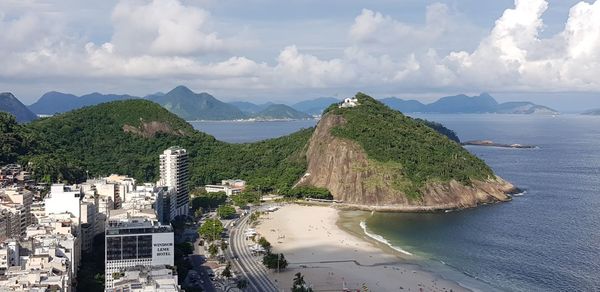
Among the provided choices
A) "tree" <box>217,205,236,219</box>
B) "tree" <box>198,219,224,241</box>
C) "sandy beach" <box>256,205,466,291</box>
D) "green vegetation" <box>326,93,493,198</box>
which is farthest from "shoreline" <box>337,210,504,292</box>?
"green vegetation" <box>326,93,493,198</box>

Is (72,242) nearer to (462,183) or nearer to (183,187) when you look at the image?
(183,187)

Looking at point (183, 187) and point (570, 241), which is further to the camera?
point (183, 187)

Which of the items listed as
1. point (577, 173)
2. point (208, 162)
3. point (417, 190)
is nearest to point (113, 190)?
point (417, 190)

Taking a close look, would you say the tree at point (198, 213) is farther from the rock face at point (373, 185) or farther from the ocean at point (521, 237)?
the rock face at point (373, 185)

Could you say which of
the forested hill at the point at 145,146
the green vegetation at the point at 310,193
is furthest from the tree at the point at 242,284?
the forested hill at the point at 145,146

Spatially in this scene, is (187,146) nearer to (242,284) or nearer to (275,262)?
(275,262)

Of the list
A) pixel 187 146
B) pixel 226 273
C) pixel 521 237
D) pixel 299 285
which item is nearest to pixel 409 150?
pixel 521 237

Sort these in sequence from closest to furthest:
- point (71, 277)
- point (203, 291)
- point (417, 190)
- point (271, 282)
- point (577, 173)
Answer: point (71, 277), point (203, 291), point (271, 282), point (417, 190), point (577, 173)
